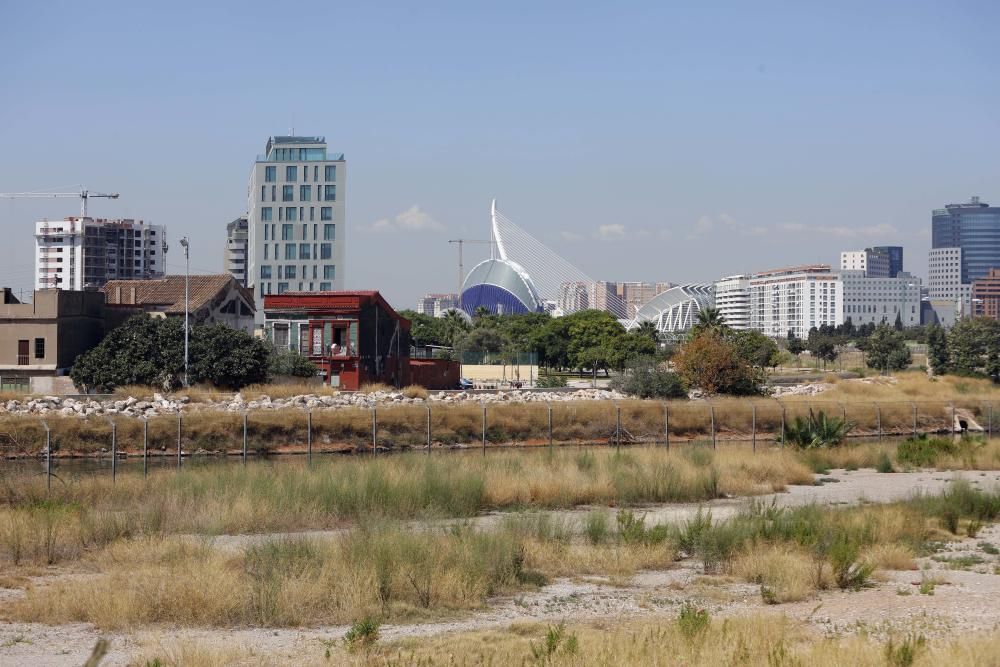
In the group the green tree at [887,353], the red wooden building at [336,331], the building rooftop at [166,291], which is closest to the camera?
the red wooden building at [336,331]

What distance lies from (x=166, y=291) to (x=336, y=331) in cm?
2107

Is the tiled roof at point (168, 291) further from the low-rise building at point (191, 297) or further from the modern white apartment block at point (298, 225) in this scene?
the modern white apartment block at point (298, 225)

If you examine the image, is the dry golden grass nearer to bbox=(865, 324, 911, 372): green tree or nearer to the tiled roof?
the tiled roof

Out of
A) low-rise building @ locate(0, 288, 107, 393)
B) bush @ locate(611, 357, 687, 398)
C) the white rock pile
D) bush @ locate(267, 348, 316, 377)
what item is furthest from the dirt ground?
low-rise building @ locate(0, 288, 107, 393)

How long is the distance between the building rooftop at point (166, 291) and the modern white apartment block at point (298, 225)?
1678 inches

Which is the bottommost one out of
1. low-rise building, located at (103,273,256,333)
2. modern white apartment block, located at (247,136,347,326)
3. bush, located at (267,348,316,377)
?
bush, located at (267,348,316,377)

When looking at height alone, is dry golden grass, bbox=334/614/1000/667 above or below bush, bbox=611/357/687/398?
below

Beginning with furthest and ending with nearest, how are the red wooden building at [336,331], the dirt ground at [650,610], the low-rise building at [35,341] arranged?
the red wooden building at [336,331]
the low-rise building at [35,341]
the dirt ground at [650,610]

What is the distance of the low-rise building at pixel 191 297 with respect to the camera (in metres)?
71.4

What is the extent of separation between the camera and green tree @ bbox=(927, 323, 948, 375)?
298 ft

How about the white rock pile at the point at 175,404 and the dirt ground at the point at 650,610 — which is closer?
the dirt ground at the point at 650,610

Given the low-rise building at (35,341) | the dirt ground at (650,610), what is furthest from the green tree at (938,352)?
the dirt ground at (650,610)

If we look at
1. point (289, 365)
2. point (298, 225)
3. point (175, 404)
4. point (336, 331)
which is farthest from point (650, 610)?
point (298, 225)

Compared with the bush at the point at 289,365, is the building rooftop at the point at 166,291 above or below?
above
